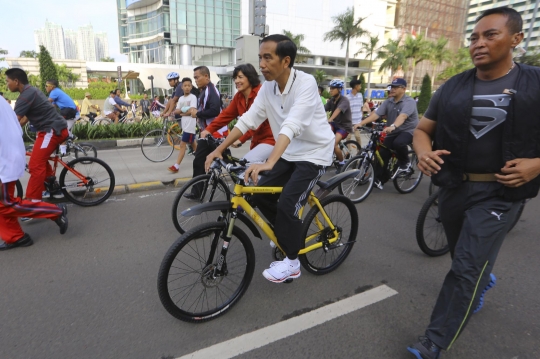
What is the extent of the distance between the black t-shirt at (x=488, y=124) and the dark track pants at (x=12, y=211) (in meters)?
4.18

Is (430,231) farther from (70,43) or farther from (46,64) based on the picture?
(70,43)

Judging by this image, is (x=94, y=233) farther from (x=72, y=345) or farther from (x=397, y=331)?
(x=397, y=331)

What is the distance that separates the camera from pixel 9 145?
362cm

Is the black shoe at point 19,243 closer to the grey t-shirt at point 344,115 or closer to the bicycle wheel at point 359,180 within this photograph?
the bicycle wheel at point 359,180

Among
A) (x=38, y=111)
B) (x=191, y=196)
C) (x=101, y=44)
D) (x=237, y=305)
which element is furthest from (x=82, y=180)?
(x=101, y=44)

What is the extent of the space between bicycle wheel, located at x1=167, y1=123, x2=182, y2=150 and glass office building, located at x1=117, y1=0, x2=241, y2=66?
46.1 metres

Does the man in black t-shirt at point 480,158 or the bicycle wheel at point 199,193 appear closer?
the man in black t-shirt at point 480,158

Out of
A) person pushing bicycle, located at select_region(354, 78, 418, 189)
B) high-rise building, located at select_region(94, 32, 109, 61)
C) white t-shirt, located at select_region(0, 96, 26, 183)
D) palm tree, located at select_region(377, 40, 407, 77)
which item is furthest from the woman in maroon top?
high-rise building, located at select_region(94, 32, 109, 61)

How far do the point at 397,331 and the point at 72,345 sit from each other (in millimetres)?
2295

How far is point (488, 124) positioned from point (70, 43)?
18321 centimetres

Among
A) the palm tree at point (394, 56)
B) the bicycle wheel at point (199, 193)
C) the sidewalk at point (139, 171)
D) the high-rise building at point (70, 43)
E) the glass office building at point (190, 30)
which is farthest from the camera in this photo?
the high-rise building at point (70, 43)

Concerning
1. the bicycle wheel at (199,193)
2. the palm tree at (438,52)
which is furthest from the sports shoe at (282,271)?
the palm tree at (438,52)

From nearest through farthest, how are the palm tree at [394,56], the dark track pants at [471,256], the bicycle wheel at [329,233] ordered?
the dark track pants at [471,256], the bicycle wheel at [329,233], the palm tree at [394,56]

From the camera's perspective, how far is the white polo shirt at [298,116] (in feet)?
8.67
